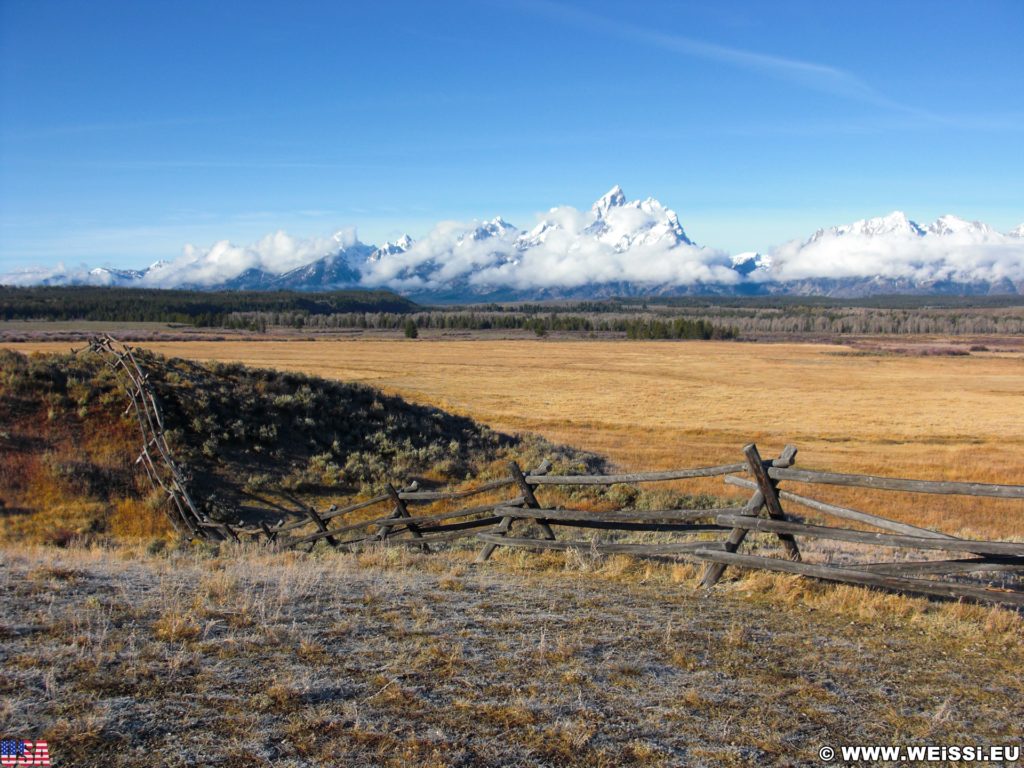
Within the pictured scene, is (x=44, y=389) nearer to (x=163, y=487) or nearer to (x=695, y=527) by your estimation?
(x=163, y=487)

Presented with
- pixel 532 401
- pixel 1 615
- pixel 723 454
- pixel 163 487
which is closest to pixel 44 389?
pixel 163 487

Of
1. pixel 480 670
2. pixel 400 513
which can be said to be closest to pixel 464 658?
pixel 480 670

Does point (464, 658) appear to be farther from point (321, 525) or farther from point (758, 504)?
point (321, 525)

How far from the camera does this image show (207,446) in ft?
60.4

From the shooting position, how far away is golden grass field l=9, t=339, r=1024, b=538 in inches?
1248

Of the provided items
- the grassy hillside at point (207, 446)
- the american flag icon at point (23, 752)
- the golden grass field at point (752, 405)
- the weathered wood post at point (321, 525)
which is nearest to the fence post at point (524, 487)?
the weathered wood post at point (321, 525)

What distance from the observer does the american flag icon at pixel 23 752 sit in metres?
4.31

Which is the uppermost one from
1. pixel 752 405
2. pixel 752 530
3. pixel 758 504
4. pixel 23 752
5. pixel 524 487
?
pixel 758 504

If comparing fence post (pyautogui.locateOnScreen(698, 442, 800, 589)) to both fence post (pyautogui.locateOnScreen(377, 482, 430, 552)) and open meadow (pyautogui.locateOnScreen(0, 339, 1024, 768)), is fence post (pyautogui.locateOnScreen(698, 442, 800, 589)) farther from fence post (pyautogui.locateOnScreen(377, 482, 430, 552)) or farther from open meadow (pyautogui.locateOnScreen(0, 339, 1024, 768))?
fence post (pyautogui.locateOnScreen(377, 482, 430, 552))

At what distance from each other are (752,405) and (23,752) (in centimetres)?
5697

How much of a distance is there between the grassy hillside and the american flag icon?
9376 mm

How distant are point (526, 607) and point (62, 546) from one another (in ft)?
32.7

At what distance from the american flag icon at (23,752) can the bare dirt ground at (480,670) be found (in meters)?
0.09

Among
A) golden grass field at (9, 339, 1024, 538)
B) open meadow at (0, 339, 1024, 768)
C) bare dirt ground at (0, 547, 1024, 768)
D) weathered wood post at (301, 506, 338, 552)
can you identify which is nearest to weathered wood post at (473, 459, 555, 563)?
open meadow at (0, 339, 1024, 768)
